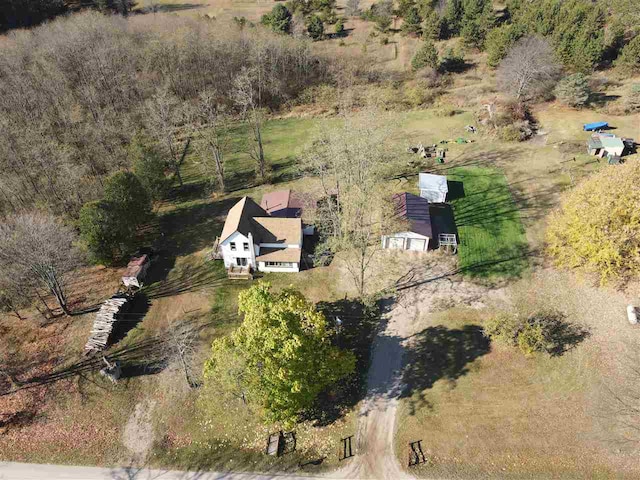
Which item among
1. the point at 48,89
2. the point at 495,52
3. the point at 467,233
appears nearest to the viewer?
the point at 467,233

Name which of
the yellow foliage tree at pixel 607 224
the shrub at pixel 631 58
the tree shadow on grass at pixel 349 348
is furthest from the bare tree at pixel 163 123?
the shrub at pixel 631 58

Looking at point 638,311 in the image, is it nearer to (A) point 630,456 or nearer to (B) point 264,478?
(A) point 630,456

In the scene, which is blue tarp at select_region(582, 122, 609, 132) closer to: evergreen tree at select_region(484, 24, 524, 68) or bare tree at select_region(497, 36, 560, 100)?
bare tree at select_region(497, 36, 560, 100)

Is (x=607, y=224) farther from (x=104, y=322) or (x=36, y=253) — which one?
(x=36, y=253)

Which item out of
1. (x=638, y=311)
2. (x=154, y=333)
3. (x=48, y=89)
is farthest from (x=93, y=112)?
(x=638, y=311)

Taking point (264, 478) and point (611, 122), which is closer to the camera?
point (264, 478)

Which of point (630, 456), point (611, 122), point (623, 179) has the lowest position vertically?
point (630, 456)

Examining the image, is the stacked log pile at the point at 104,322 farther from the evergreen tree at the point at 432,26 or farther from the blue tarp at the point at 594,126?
the evergreen tree at the point at 432,26

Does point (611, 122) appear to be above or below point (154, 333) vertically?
above
